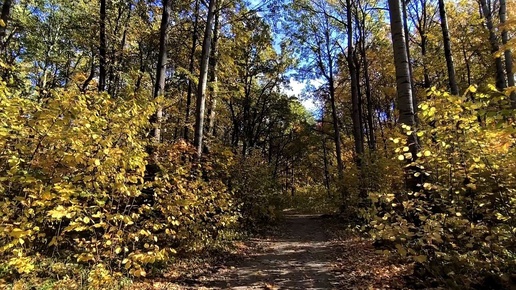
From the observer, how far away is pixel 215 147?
11.6 metres

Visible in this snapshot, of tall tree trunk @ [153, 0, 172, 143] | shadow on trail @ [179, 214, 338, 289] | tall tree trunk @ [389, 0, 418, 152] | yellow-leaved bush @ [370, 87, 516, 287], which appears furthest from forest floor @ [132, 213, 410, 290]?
tall tree trunk @ [153, 0, 172, 143]

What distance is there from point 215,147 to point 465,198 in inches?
335

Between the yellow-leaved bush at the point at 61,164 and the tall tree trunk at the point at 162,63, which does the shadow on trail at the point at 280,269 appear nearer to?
the yellow-leaved bush at the point at 61,164

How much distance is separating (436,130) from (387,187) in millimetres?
7345

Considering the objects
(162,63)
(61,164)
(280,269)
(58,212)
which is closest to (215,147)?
(162,63)

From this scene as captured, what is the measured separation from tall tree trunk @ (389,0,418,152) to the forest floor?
2.37 m

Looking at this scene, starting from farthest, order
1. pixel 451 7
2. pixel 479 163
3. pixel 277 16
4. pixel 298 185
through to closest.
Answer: pixel 298 185
pixel 451 7
pixel 277 16
pixel 479 163

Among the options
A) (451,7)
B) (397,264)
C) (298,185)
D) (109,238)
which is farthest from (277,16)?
(298,185)

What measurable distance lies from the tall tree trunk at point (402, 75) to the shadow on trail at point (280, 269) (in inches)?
117

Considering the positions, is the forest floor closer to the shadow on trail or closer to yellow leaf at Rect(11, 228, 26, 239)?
the shadow on trail

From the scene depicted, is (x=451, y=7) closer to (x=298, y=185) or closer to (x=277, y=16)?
(x=277, y=16)

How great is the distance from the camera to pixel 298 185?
43906mm

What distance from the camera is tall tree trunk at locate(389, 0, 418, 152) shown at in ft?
18.7

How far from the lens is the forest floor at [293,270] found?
577cm
